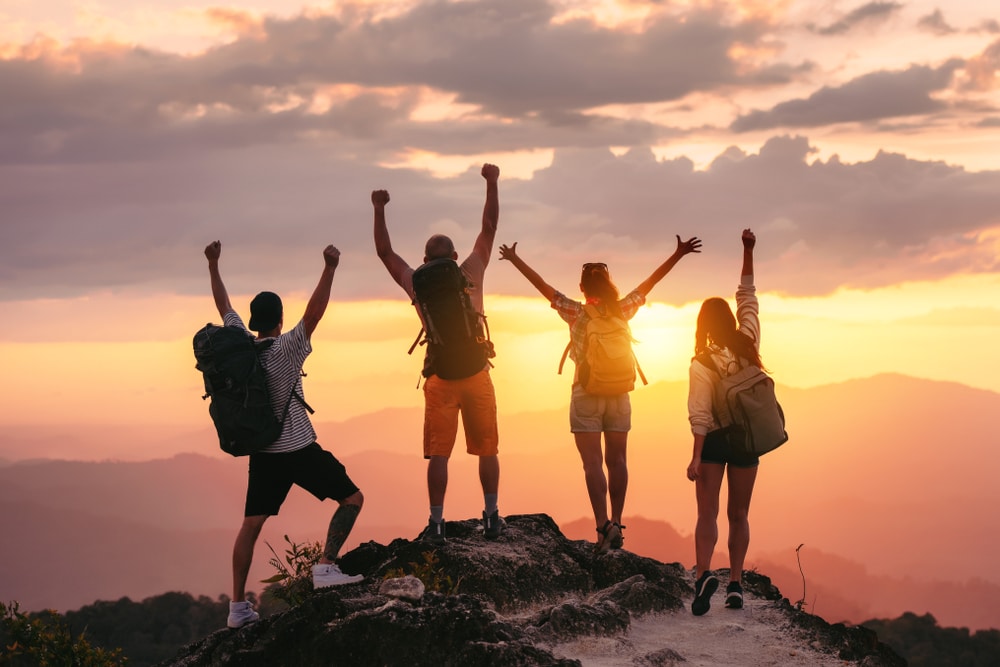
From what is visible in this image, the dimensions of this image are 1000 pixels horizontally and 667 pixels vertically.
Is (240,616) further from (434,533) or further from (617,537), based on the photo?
(617,537)

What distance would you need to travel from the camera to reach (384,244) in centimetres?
1110

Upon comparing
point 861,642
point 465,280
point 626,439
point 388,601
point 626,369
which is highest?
point 465,280

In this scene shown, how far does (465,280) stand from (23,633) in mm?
5402

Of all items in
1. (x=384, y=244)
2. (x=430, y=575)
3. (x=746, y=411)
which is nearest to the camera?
(x=746, y=411)

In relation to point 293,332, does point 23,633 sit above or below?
below

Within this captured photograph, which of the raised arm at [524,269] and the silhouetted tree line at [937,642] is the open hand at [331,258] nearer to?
the raised arm at [524,269]

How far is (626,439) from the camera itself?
11.8 meters

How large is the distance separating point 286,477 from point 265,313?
139 cm

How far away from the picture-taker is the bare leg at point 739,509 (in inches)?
402

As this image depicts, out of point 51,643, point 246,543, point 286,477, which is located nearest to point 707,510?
point 286,477

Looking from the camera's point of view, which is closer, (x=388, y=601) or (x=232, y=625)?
(x=388, y=601)

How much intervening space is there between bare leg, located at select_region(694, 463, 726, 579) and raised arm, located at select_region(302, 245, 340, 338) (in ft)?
12.5

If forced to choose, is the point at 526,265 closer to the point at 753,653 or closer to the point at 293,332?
the point at 293,332

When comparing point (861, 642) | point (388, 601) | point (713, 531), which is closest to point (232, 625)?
point (388, 601)
